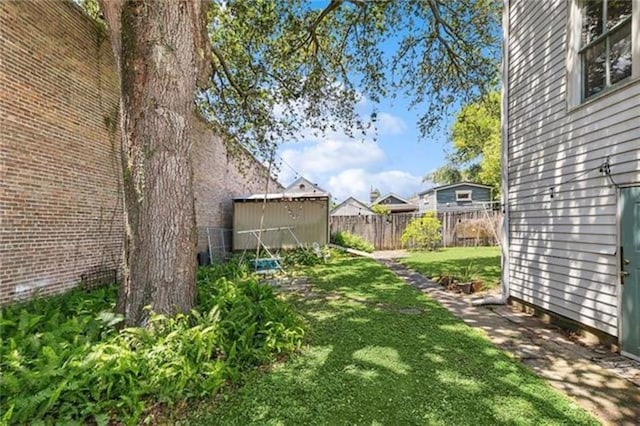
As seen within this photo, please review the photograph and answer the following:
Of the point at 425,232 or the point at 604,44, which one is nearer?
the point at 604,44

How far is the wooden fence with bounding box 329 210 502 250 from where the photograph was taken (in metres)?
17.2

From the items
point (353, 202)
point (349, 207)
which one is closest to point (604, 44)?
point (353, 202)

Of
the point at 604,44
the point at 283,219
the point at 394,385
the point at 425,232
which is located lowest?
the point at 394,385

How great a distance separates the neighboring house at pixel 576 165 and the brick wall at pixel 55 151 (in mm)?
7954

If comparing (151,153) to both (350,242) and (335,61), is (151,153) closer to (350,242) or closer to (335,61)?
(335,61)

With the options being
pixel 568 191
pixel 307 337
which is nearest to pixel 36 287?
pixel 307 337

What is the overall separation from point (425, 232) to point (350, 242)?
3597 millimetres

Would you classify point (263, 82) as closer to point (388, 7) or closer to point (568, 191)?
point (388, 7)

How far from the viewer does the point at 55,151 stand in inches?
222

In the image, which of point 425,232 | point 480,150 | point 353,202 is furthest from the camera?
point 353,202

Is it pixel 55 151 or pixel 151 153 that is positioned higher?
pixel 55 151

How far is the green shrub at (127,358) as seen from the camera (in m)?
2.48

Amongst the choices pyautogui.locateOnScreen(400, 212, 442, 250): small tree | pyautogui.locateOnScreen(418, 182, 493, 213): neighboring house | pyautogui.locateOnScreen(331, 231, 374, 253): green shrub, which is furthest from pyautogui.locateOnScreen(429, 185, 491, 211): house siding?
pyautogui.locateOnScreen(331, 231, 374, 253): green shrub

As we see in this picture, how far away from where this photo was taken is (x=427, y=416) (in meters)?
2.63
